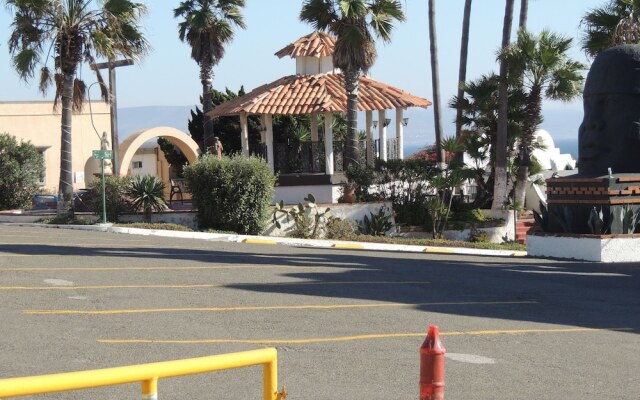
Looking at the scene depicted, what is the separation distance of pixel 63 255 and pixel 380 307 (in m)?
7.72

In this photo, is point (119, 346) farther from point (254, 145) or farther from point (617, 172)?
point (254, 145)

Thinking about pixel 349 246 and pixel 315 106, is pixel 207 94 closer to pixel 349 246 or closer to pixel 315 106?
pixel 315 106

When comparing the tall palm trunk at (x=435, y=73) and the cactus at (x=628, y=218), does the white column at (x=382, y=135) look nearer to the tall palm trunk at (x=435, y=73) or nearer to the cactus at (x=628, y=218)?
the tall palm trunk at (x=435, y=73)

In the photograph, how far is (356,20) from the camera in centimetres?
3241

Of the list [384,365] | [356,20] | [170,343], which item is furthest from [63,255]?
[356,20]

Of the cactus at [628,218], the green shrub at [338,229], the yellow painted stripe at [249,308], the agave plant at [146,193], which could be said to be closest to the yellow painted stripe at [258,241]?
the green shrub at [338,229]

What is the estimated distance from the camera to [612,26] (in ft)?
89.9

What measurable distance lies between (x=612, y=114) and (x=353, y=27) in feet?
38.3

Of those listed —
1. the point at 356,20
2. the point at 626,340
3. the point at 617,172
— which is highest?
the point at 356,20

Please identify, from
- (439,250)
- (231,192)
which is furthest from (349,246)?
(231,192)

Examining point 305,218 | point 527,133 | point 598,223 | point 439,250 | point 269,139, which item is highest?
point 269,139

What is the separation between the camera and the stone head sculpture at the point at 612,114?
22609 mm

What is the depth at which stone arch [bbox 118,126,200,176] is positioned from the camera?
42.2 m

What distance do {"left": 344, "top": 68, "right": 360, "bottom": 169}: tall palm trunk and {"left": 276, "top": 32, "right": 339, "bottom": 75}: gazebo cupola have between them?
15.9 ft
